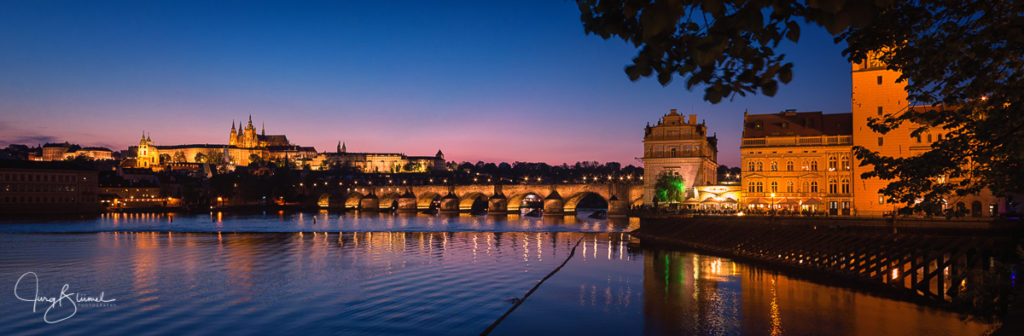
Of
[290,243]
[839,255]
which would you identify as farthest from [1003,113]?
[290,243]

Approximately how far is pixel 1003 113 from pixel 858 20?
6.54 m

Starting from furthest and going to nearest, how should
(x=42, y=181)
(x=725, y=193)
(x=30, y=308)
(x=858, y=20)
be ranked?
(x=42, y=181) < (x=725, y=193) < (x=30, y=308) < (x=858, y=20)

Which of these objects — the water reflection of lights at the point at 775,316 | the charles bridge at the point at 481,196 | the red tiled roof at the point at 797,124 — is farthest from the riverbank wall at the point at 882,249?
the charles bridge at the point at 481,196

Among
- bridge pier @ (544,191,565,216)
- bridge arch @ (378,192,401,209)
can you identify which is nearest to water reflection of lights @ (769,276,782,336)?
bridge pier @ (544,191,565,216)

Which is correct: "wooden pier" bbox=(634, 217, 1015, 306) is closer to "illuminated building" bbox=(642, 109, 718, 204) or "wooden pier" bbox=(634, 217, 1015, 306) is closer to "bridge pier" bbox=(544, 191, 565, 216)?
"illuminated building" bbox=(642, 109, 718, 204)

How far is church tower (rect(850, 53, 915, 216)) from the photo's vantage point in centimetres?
4856

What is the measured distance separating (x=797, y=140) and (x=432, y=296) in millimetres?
43855

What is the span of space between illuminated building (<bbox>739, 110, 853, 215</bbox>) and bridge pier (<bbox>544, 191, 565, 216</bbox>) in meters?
53.4

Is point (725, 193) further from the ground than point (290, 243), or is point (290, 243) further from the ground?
point (725, 193)

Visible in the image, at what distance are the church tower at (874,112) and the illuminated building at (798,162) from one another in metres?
2.07

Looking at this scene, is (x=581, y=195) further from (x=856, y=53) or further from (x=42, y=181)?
(x=856, y=53)

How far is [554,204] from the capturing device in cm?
11062

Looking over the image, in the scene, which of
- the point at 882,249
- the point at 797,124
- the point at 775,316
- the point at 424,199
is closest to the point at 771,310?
the point at 775,316

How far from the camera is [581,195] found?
10900 cm
